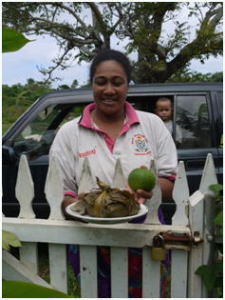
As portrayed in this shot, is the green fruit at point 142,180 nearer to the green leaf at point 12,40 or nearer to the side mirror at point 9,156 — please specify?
the green leaf at point 12,40

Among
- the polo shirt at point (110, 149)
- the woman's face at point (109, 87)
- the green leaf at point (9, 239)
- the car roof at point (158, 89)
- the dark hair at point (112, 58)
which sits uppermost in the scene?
the car roof at point (158, 89)

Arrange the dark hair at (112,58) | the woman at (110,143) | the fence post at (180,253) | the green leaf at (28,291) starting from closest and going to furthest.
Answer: the green leaf at (28,291), the fence post at (180,253), the woman at (110,143), the dark hair at (112,58)

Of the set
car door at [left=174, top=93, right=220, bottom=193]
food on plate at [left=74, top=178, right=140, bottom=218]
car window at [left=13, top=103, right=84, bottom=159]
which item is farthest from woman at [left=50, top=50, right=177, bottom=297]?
car window at [left=13, top=103, right=84, bottom=159]

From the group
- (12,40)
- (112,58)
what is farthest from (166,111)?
(12,40)

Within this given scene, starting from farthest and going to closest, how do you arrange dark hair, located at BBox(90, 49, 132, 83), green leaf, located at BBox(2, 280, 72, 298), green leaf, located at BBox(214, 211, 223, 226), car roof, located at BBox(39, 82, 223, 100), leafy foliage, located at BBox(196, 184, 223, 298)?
car roof, located at BBox(39, 82, 223, 100)
dark hair, located at BBox(90, 49, 132, 83)
leafy foliage, located at BBox(196, 184, 223, 298)
green leaf, located at BBox(214, 211, 223, 226)
green leaf, located at BBox(2, 280, 72, 298)

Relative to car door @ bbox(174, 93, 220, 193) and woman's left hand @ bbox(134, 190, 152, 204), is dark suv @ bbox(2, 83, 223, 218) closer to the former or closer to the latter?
car door @ bbox(174, 93, 220, 193)

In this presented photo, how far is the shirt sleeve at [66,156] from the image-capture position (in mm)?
1815

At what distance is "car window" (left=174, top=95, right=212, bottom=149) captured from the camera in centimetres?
394

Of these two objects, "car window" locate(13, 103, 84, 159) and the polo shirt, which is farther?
"car window" locate(13, 103, 84, 159)

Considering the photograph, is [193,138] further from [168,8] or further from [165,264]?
[168,8]

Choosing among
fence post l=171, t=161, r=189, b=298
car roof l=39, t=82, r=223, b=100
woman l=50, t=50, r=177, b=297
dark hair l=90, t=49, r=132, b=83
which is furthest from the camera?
car roof l=39, t=82, r=223, b=100

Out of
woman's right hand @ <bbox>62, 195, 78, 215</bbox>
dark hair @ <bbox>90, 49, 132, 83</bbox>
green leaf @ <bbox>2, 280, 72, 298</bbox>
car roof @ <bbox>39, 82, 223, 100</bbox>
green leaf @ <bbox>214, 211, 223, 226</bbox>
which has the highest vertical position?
car roof @ <bbox>39, 82, 223, 100</bbox>

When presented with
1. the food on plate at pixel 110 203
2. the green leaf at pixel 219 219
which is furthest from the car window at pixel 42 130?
the green leaf at pixel 219 219

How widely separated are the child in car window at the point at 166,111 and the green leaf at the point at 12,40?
11.1 feet
